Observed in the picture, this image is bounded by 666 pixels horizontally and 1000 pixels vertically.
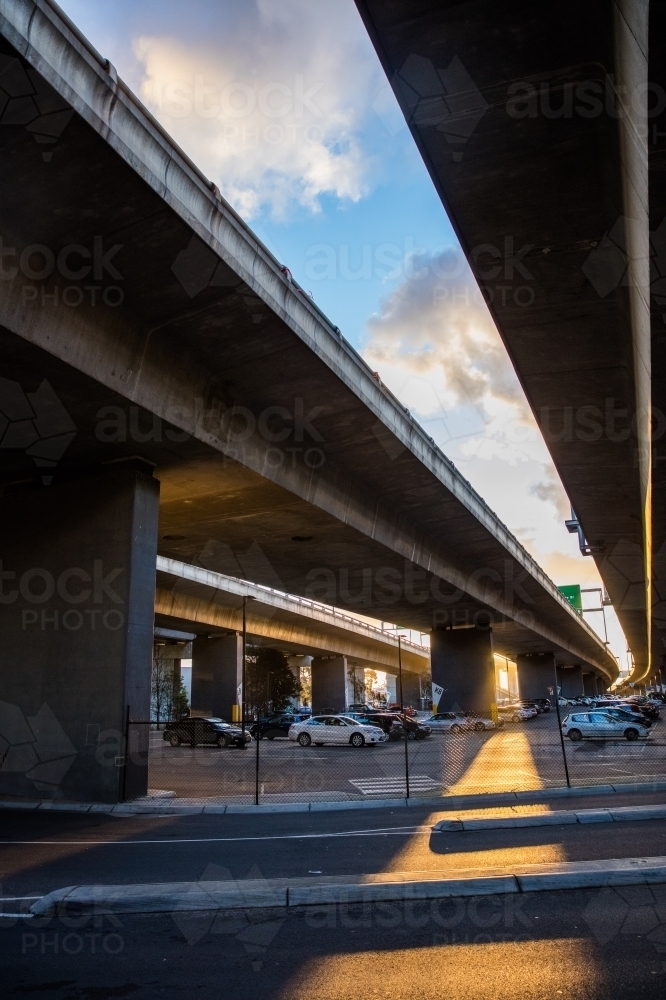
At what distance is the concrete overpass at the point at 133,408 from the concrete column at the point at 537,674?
62.1 metres

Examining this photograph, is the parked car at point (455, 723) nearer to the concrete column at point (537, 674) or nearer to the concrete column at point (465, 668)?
the concrete column at point (465, 668)

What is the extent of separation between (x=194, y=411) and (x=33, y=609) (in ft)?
22.4

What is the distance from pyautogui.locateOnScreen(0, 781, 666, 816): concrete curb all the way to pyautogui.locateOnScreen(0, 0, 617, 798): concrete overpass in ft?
2.13

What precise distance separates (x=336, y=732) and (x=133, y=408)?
25815 mm

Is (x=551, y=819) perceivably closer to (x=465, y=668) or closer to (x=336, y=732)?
(x=336, y=732)

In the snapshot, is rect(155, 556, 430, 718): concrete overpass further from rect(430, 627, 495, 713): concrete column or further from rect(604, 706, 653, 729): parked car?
rect(604, 706, 653, 729): parked car

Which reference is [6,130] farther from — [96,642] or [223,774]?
[223,774]

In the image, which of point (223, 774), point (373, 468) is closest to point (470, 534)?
point (373, 468)

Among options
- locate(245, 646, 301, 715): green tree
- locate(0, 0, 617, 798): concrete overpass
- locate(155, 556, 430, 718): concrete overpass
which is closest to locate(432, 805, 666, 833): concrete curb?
locate(0, 0, 617, 798): concrete overpass

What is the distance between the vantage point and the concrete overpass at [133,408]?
9500 mm

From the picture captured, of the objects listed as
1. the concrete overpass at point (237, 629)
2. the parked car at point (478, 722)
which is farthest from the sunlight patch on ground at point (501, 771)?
the concrete overpass at point (237, 629)

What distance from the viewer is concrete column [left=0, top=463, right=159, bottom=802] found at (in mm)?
15930

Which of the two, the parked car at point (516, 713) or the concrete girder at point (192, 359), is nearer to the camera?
the concrete girder at point (192, 359)

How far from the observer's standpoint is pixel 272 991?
16.3ft
